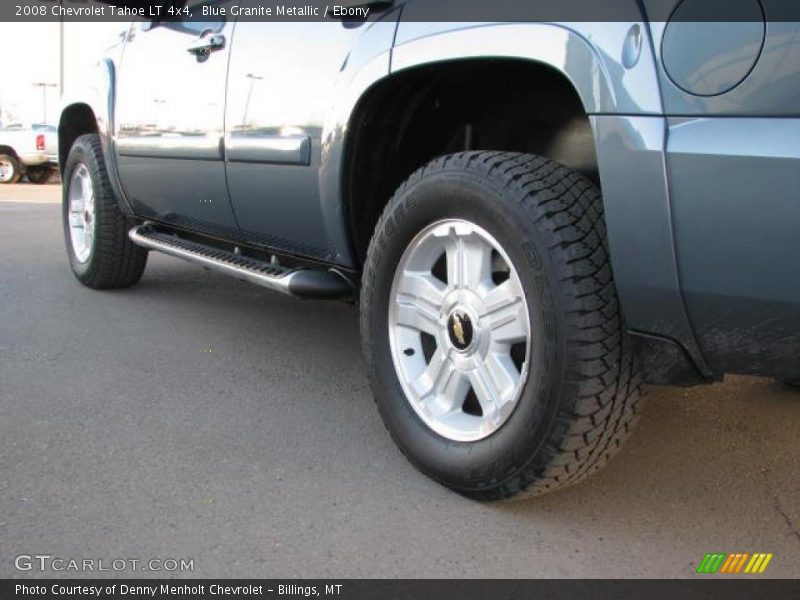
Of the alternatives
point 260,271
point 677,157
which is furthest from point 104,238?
point 677,157

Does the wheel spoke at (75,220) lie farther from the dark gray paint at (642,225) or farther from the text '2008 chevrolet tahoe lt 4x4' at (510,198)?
the dark gray paint at (642,225)

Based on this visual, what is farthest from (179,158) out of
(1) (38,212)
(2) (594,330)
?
(1) (38,212)

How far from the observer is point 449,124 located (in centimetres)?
288

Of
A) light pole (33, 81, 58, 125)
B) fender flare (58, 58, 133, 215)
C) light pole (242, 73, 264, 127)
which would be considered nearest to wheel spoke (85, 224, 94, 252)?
fender flare (58, 58, 133, 215)

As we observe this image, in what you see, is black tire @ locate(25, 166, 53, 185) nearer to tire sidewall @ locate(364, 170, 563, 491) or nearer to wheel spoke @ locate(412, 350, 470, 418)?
tire sidewall @ locate(364, 170, 563, 491)

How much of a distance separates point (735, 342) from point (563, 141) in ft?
3.65

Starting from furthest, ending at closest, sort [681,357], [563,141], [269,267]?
[269,267]
[563,141]
[681,357]

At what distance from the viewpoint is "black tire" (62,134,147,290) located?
4.54 meters

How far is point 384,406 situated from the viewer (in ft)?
8.30

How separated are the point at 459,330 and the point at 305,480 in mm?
642

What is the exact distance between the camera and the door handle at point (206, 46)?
3257mm

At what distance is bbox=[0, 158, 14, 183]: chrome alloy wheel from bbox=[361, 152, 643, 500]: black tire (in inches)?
645

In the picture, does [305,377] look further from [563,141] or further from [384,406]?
[563,141]

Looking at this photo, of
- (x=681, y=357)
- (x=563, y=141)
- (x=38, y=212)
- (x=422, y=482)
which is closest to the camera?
(x=681, y=357)
